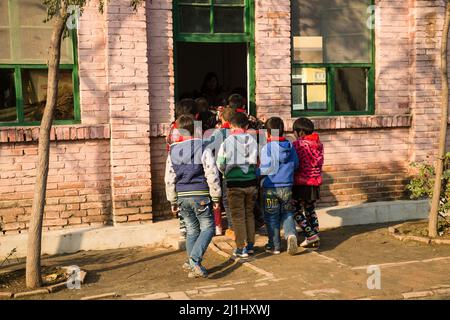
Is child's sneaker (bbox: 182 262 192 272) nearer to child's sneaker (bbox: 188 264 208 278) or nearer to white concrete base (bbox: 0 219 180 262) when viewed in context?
child's sneaker (bbox: 188 264 208 278)

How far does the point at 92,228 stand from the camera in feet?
26.7

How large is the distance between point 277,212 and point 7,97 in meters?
3.54

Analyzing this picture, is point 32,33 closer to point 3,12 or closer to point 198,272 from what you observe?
point 3,12

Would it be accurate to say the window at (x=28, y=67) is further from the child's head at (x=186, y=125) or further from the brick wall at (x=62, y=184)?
the child's head at (x=186, y=125)

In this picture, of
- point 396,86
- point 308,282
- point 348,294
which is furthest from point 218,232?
point 396,86

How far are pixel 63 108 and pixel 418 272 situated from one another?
15.1ft

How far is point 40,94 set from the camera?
26.7 ft

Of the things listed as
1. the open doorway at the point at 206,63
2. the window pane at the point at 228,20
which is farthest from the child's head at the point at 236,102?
the open doorway at the point at 206,63

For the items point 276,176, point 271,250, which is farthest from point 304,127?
point 271,250

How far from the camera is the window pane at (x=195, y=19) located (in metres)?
8.57

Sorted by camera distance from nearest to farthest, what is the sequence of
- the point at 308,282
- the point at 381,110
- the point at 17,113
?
the point at 308,282 → the point at 17,113 → the point at 381,110

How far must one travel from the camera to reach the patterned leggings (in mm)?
7750

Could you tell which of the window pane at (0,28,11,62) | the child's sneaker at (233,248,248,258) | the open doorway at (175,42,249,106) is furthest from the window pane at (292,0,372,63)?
the window pane at (0,28,11,62)

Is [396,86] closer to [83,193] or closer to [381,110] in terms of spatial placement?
[381,110]
